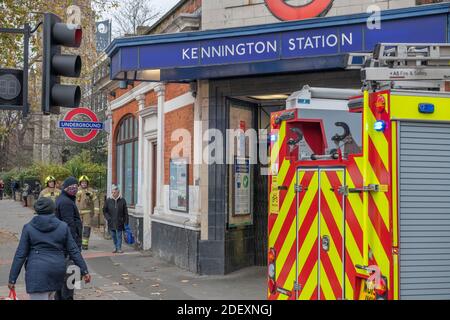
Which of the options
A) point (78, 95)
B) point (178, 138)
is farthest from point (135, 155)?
point (78, 95)

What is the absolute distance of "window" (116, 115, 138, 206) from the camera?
1792cm

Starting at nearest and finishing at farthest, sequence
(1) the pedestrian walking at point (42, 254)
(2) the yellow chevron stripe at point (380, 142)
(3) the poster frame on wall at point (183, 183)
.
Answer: (2) the yellow chevron stripe at point (380, 142), (1) the pedestrian walking at point (42, 254), (3) the poster frame on wall at point (183, 183)

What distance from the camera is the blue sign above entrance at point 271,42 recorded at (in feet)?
28.3

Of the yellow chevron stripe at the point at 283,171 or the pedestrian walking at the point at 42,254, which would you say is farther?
the pedestrian walking at the point at 42,254

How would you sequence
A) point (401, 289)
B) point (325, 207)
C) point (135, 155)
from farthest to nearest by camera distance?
point (135, 155)
point (325, 207)
point (401, 289)

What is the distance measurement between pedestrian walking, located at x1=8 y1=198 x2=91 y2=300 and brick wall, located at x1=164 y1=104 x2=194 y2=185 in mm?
5830

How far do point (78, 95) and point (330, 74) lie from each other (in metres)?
4.83

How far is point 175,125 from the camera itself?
44.3ft

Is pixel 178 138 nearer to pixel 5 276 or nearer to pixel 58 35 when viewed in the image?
pixel 5 276

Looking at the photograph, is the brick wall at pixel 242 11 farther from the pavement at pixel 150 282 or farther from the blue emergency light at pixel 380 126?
the blue emergency light at pixel 380 126

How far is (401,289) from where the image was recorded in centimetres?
474

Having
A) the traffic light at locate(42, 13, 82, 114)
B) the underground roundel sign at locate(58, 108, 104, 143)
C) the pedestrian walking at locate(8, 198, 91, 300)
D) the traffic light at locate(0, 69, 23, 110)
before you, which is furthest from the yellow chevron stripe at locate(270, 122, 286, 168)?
the underground roundel sign at locate(58, 108, 104, 143)

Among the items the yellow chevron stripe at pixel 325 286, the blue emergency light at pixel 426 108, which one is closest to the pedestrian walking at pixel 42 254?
the yellow chevron stripe at pixel 325 286

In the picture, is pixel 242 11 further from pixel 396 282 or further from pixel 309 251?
pixel 396 282
